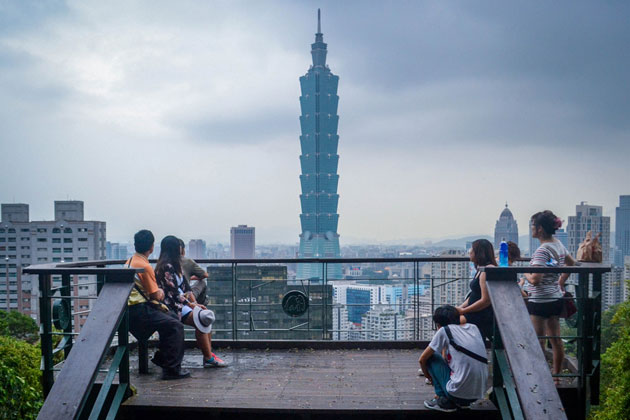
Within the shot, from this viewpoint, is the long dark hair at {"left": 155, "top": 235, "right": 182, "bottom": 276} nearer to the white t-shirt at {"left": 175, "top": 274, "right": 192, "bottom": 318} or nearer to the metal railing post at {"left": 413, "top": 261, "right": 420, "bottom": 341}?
the white t-shirt at {"left": 175, "top": 274, "right": 192, "bottom": 318}

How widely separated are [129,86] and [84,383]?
8772 centimetres

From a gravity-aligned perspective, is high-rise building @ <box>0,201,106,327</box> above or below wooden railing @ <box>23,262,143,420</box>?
below

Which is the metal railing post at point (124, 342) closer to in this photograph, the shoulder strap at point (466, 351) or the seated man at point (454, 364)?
the seated man at point (454, 364)

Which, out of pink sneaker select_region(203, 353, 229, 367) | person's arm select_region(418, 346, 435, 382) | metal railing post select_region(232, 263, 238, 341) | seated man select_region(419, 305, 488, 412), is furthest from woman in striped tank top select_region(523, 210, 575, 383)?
metal railing post select_region(232, 263, 238, 341)

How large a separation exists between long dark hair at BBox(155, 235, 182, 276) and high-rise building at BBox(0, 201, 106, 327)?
180 feet

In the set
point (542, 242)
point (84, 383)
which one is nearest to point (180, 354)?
point (84, 383)

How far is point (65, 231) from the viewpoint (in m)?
59.9

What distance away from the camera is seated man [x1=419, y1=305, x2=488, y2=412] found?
375 centimetres

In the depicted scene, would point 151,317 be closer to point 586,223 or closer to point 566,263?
point 566,263

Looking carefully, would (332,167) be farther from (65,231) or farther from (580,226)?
(580,226)

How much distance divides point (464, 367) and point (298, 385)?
1625mm

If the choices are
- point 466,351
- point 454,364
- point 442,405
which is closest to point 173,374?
point 442,405

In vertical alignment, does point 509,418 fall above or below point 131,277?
below

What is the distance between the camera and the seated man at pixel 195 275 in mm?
5566
